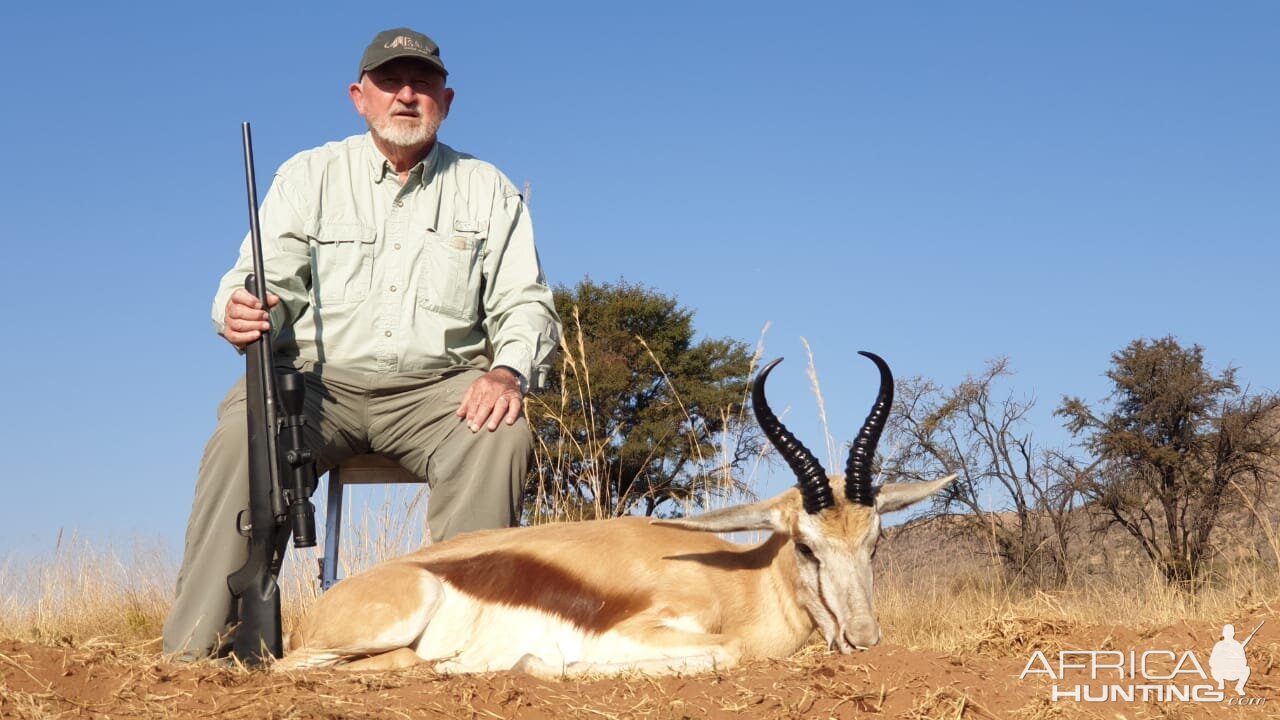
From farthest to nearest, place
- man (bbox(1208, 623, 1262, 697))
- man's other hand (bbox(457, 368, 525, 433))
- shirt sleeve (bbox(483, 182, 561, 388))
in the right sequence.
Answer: shirt sleeve (bbox(483, 182, 561, 388))
man's other hand (bbox(457, 368, 525, 433))
man (bbox(1208, 623, 1262, 697))

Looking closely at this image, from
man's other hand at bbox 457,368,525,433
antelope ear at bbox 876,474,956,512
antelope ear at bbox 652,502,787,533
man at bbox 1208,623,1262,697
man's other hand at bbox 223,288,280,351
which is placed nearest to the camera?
man at bbox 1208,623,1262,697

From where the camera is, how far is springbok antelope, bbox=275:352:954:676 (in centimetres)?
514

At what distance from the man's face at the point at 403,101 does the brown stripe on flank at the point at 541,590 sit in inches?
106

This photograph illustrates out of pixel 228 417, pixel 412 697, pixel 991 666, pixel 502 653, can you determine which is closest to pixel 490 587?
pixel 502 653

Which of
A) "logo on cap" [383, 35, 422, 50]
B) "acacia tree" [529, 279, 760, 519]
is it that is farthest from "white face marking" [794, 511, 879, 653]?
"acacia tree" [529, 279, 760, 519]

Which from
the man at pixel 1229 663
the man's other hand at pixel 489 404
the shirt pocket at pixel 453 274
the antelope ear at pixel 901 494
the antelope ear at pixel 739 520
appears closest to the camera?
the man at pixel 1229 663

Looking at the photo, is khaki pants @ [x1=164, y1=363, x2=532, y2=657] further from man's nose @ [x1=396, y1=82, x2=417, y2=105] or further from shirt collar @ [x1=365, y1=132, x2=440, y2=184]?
man's nose @ [x1=396, y1=82, x2=417, y2=105]

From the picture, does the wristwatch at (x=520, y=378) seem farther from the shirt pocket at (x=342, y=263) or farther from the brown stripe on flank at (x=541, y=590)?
the brown stripe on flank at (x=541, y=590)

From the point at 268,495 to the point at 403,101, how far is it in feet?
8.16

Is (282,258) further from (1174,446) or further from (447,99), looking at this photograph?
(1174,446)

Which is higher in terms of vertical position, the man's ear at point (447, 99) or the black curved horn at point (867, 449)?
the man's ear at point (447, 99)

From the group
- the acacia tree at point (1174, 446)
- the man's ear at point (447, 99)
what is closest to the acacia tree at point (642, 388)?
the acacia tree at point (1174, 446)

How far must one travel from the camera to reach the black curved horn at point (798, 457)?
523 centimetres

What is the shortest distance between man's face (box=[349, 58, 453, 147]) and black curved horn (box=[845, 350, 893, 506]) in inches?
116
